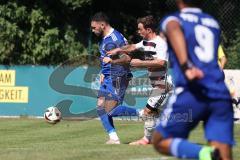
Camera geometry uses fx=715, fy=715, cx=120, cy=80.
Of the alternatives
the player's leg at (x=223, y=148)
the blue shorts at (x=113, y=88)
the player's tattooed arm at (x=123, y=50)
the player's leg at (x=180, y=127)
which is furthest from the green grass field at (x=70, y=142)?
the player's leg at (x=223, y=148)

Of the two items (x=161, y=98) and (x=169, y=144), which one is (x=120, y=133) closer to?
(x=161, y=98)

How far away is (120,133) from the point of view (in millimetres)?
14250

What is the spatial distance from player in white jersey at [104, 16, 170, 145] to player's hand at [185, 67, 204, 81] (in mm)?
5188

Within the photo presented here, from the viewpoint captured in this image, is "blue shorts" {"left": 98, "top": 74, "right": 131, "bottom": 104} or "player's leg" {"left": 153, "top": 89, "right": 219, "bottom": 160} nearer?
"player's leg" {"left": 153, "top": 89, "right": 219, "bottom": 160}

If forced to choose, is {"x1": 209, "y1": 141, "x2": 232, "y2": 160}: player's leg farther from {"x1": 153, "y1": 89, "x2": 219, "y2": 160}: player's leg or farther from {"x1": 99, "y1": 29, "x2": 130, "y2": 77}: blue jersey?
{"x1": 99, "y1": 29, "x2": 130, "y2": 77}: blue jersey

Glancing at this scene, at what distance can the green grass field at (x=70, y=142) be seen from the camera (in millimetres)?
9148

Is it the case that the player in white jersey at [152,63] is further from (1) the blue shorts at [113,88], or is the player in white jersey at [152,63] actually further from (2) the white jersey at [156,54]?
(1) the blue shorts at [113,88]

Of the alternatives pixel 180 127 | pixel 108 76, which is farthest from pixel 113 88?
pixel 180 127

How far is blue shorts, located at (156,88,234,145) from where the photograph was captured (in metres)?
5.89

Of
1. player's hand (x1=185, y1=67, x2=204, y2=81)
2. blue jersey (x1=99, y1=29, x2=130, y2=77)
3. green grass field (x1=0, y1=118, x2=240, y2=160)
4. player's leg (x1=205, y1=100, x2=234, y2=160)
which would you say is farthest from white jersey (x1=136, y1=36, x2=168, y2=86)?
player's hand (x1=185, y1=67, x2=204, y2=81)

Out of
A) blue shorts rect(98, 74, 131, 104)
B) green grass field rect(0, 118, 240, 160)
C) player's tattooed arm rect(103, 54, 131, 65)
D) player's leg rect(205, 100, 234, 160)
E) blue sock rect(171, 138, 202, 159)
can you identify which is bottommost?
green grass field rect(0, 118, 240, 160)

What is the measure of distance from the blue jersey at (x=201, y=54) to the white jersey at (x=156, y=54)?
4.96m

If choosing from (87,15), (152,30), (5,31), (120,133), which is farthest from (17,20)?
(152,30)

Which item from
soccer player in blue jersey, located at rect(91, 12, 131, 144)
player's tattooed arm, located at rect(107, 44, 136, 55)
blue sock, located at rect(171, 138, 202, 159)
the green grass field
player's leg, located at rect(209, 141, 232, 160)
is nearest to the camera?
blue sock, located at rect(171, 138, 202, 159)
